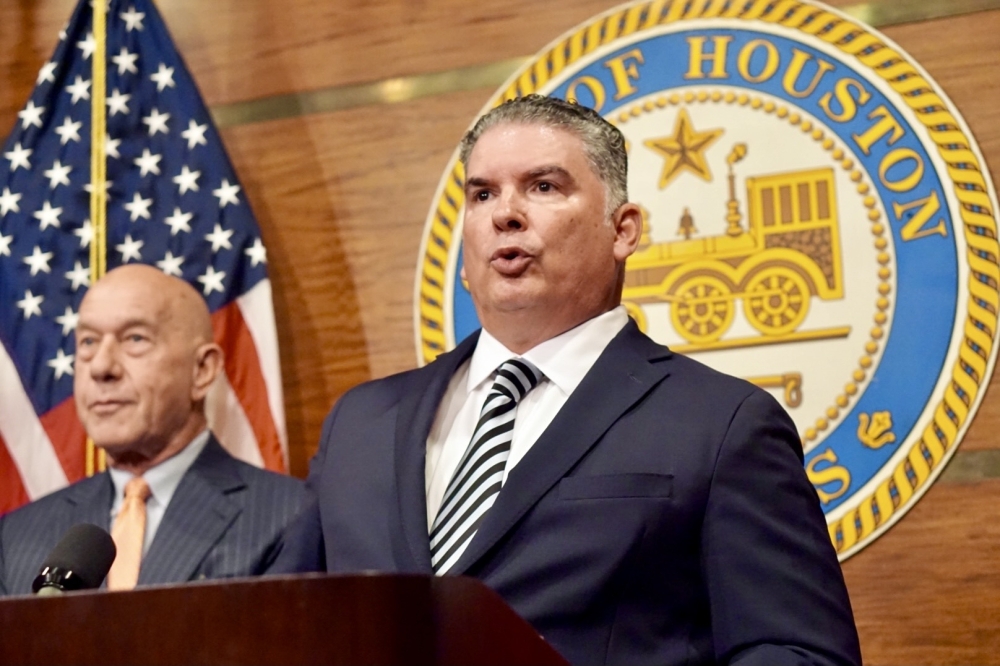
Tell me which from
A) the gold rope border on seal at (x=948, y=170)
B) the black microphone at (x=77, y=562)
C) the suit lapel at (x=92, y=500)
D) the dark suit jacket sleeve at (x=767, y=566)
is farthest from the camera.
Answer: the suit lapel at (x=92, y=500)

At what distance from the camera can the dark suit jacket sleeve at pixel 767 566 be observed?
184cm

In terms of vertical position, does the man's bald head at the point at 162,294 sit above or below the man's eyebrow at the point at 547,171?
below

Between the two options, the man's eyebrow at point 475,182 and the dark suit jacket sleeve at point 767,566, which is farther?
the man's eyebrow at point 475,182

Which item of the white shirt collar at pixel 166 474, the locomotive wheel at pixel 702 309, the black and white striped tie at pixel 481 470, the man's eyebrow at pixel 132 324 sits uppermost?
the man's eyebrow at pixel 132 324

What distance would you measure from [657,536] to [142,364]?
5.76ft

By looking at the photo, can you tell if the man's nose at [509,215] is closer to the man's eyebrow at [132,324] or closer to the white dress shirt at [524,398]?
the white dress shirt at [524,398]

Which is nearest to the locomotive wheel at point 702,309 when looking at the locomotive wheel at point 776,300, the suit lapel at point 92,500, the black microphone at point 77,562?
the locomotive wheel at point 776,300

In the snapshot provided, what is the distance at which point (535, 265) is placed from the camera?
217 centimetres

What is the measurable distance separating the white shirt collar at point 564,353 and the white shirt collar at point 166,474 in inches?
48.5

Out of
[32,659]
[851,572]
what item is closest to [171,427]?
[851,572]

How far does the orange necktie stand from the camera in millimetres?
2998

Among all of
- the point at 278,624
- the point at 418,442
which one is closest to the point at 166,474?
the point at 418,442

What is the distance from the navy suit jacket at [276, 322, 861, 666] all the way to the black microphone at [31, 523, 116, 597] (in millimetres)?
427

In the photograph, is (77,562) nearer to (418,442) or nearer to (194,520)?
(418,442)
